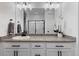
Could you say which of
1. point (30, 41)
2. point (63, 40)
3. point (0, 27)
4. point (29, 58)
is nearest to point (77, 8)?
point (63, 40)

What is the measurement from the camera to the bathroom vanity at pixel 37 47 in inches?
57.8

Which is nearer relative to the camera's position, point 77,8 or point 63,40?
point 77,8

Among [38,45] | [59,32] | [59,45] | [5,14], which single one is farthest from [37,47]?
[5,14]

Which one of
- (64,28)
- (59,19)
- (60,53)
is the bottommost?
(60,53)

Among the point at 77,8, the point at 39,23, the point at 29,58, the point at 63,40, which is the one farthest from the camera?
the point at 39,23

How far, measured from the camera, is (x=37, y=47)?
148cm

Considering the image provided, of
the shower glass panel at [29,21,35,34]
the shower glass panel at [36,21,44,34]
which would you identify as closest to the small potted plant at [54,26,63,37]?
the shower glass panel at [36,21,44,34]

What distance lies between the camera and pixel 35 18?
1.62 m

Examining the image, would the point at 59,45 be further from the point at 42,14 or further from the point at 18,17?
the point at 18,17

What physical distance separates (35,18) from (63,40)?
487 mm

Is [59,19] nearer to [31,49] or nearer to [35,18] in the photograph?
[35,18]

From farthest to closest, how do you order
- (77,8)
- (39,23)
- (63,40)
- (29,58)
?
(39,23), (63,40), (77,8), (29,58)

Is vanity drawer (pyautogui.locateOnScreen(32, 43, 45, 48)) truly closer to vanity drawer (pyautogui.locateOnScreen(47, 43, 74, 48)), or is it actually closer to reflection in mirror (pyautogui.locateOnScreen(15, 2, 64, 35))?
vanity drawer (pyautogui.locateOnScreen(47, 43, 74, 48))

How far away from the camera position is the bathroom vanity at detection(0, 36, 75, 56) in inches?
57.8
